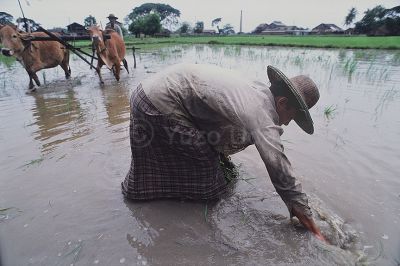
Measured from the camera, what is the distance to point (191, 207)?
235cm

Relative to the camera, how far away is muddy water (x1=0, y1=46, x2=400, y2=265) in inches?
75.4

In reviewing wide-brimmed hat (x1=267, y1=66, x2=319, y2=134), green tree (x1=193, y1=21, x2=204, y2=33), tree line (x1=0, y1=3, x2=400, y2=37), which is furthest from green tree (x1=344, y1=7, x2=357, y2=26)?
wide-brimmed hat (x1=267, y1=66, x2=319, y2=134)

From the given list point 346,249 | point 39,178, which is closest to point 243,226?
point 346,249

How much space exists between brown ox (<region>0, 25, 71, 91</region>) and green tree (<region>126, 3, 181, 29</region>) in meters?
66.9

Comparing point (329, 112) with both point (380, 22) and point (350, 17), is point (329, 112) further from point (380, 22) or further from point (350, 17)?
point (350, 17)

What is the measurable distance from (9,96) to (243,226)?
6.18m

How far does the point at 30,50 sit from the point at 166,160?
6220mm

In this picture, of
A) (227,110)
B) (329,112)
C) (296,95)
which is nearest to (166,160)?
(227,110)

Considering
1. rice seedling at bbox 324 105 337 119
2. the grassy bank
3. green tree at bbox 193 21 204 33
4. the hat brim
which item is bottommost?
green tree at bbox 193 21 204 33

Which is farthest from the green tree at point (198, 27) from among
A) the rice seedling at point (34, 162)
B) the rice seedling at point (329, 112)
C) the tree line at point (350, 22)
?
the rice seedling at point (34, 162)

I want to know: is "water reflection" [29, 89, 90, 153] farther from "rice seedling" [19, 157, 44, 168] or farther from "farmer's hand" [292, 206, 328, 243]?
"farmer's hand" [292, 206, 328, 243]

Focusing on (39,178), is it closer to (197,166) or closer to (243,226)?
(197,166)

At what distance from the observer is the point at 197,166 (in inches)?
86.8

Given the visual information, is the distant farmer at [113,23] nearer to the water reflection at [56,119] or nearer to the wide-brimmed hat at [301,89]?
the water reflection at [56,119]
